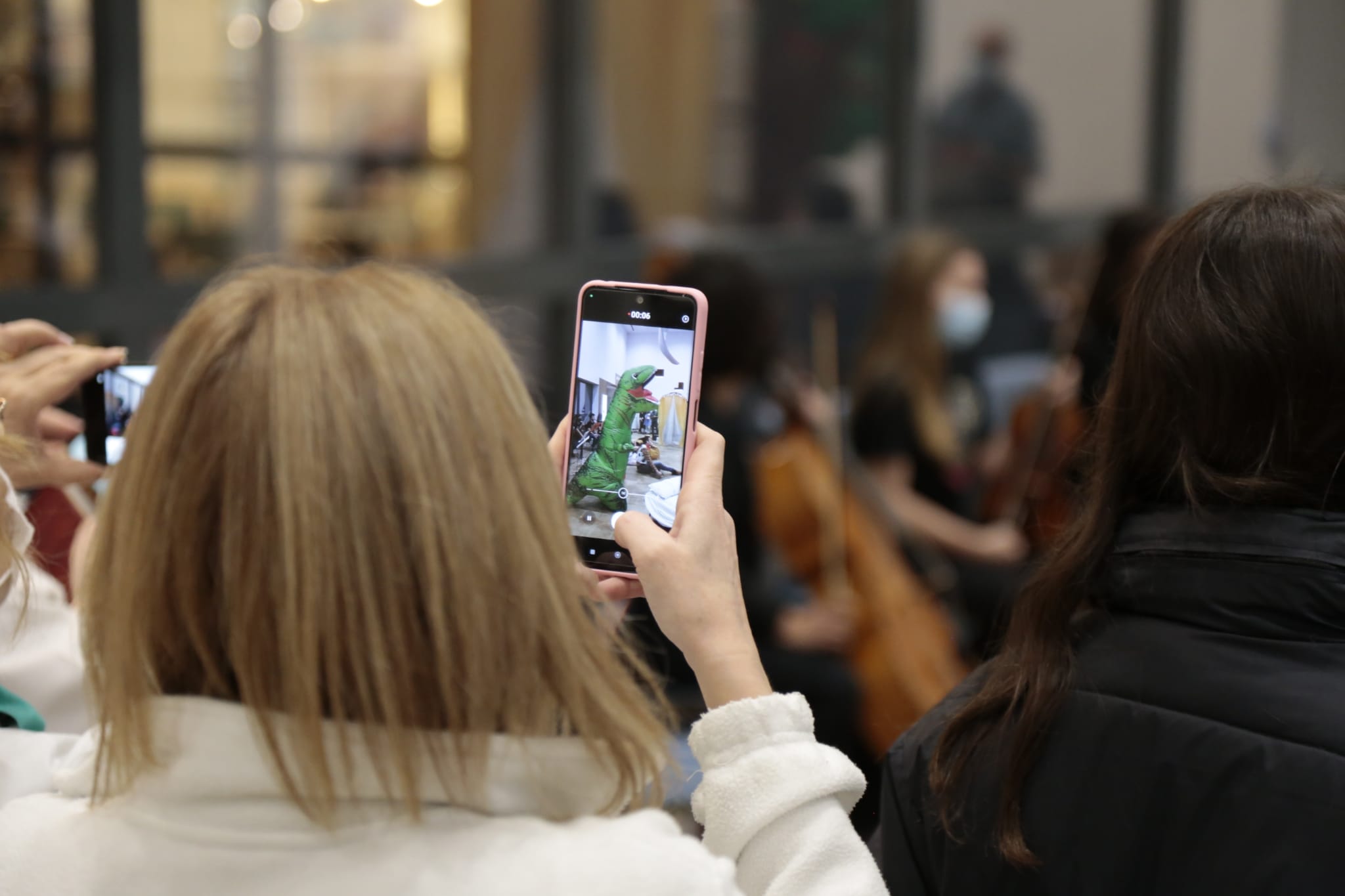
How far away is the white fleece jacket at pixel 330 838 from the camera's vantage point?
2.78 feet

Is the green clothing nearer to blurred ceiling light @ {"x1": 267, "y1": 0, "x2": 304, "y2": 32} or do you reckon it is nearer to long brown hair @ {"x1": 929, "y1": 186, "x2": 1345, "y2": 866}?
long brown hair @ {"x1": 929, "y1": 186, "x2": 1345, "y2": 866}

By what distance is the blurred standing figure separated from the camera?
238 inches

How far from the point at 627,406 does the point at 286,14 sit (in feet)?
9.92

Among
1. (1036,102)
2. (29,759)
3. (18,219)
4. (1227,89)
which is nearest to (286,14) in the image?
(18,219)

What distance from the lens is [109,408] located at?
4.84 feet

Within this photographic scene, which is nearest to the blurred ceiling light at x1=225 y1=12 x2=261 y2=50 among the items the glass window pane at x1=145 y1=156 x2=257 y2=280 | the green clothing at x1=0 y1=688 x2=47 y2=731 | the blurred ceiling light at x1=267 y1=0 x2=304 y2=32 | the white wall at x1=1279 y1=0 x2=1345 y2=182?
the blurred ceiling light at x1=267 y1=0 x2=304 y2=32

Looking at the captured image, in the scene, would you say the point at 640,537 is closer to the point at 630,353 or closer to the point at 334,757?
the point at 630,353

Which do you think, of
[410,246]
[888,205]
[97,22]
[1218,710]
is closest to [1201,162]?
[888,205]

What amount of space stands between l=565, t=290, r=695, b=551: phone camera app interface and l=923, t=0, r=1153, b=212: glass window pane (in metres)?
4.91

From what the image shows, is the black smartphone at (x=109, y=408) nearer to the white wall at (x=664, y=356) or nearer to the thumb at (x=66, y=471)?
the thumb at (x=66, y=471)

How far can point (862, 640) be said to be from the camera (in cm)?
348

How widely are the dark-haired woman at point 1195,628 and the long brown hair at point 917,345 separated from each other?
2.79 metres

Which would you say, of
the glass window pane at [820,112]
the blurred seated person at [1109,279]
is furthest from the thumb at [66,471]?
the glass window pane at [820,112]

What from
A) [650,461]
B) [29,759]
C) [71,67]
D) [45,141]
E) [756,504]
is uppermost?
[71,67]
